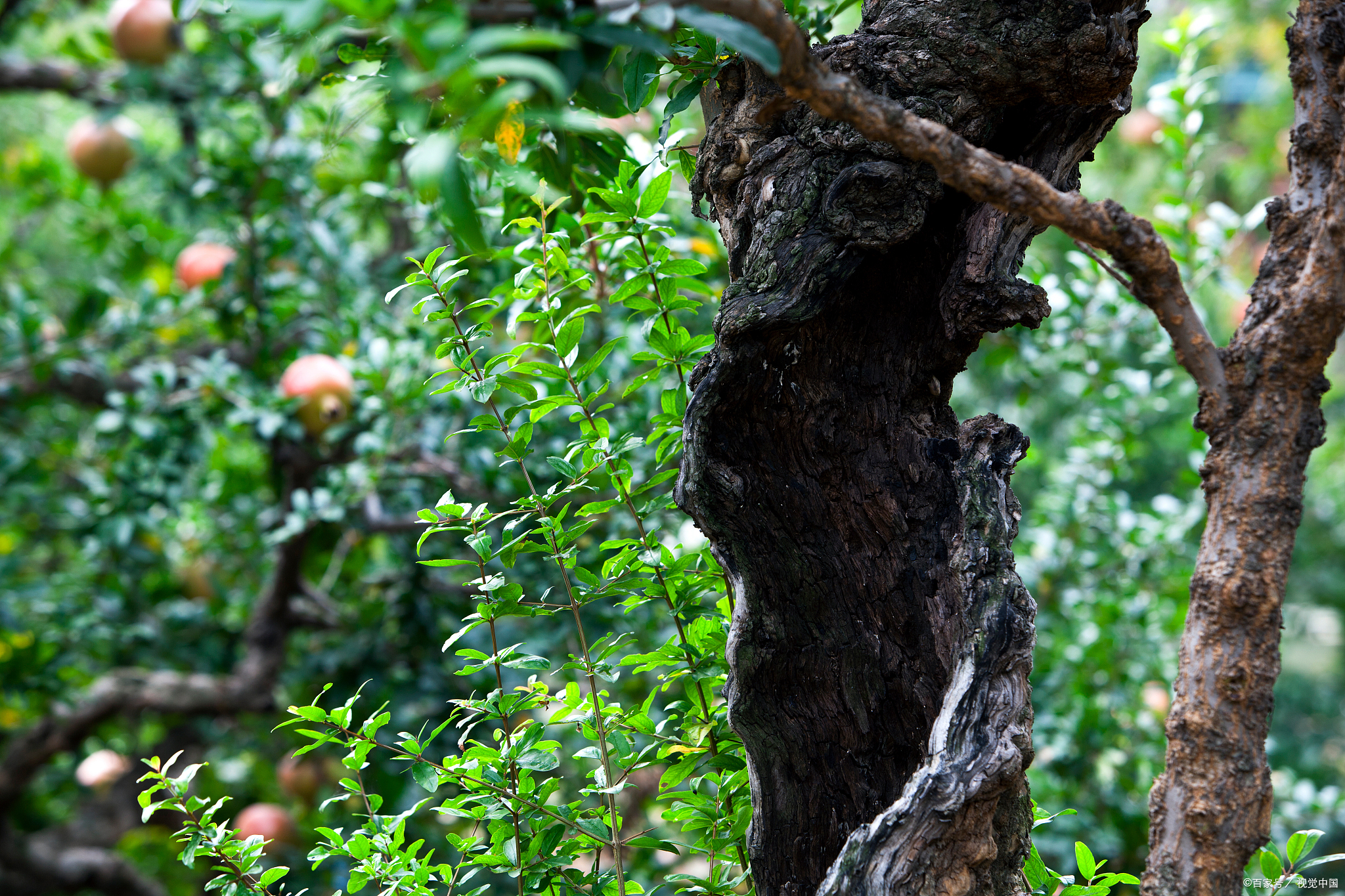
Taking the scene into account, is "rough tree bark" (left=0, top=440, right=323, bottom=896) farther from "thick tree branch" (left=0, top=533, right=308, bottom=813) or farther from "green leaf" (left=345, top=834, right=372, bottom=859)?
"green leaf" (left=345, top=834, right=372, bottom=859)

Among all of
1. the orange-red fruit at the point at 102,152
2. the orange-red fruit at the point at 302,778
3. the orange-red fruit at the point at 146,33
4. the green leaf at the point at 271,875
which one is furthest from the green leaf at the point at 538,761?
the orange-red fruit at the point at 102,152

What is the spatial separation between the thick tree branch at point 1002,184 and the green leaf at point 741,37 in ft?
0.05

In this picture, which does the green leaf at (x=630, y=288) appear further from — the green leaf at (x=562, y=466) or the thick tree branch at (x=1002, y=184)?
the thick tree branch at (x=1002, y=184)

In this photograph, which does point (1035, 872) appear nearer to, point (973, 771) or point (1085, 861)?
point (1085, 861)

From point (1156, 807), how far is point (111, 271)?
280 centimetres

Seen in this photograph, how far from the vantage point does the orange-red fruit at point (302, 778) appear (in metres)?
2.05

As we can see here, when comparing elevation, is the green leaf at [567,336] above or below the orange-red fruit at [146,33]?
below

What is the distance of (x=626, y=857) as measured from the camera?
176 cm

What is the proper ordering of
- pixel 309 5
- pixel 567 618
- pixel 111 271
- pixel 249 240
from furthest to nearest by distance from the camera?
pixel 111 271, pixel 249 240, pixel 567 618, pixel 309 5

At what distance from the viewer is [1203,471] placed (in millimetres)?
606

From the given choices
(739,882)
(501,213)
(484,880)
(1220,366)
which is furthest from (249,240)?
(1220,366)

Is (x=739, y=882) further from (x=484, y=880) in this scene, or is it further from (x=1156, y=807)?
(x=484, y=880)

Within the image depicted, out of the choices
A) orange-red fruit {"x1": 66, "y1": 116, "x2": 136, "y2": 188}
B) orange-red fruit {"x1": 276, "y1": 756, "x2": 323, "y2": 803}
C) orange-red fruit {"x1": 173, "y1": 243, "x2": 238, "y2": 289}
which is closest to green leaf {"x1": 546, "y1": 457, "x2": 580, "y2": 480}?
orange-red fruit {"x1": 173, "y1": 243, "x2": 238, "y2": 289}

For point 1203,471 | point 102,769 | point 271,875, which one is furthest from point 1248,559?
point 102,769
